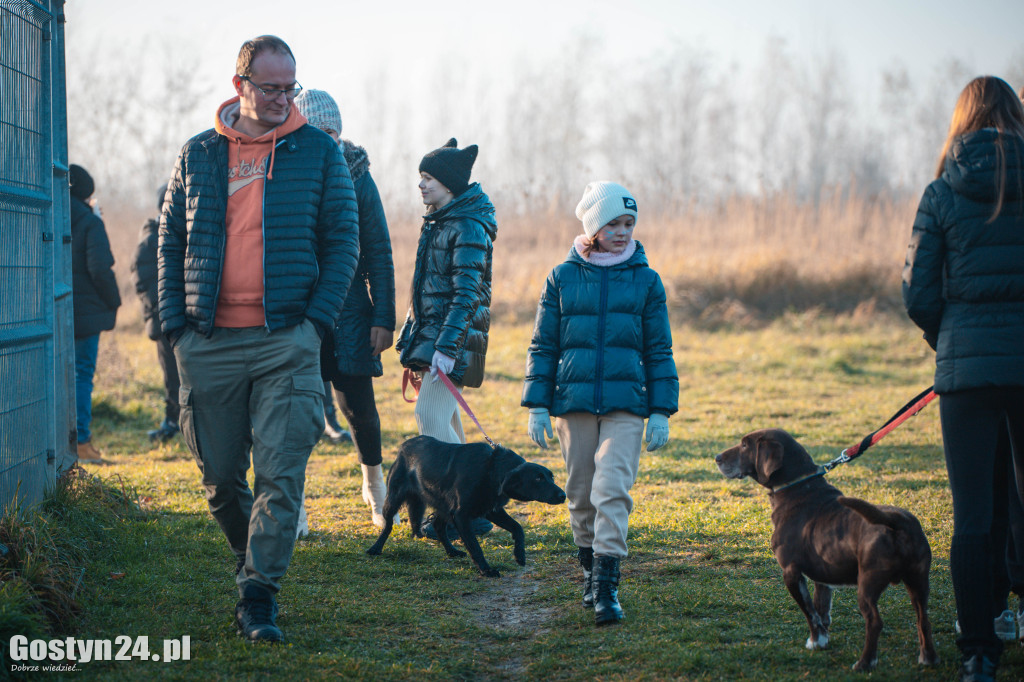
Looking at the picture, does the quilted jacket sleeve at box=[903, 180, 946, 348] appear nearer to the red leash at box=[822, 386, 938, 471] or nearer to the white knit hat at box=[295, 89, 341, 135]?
Result: the red leash at box=[822, 386, 938, 471]

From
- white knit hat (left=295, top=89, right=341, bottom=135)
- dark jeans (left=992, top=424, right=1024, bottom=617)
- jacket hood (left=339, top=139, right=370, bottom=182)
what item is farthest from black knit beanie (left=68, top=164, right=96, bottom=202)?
dark jeans (left=992, top=424, right=1024, bottom=617)

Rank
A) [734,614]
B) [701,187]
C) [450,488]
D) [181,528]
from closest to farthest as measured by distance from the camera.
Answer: [734,614], [450,488], [181,528], [701,187]

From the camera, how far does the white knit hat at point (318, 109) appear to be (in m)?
4.95

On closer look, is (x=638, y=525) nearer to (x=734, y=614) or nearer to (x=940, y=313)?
(x=734, y=614)

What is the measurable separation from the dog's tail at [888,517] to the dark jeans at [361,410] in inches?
107

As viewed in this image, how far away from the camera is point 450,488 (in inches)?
185

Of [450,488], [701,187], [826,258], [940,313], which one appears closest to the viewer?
[940,313]

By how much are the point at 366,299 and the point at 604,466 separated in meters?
1.78

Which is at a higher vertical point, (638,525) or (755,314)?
(755,314)

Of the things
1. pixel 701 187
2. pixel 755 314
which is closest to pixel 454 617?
pixel 755 314

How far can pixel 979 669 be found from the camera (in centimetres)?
299

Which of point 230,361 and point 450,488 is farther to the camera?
point 450,488

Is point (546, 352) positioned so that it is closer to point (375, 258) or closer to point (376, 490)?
point (375, 258)

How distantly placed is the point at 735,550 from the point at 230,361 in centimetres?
291
